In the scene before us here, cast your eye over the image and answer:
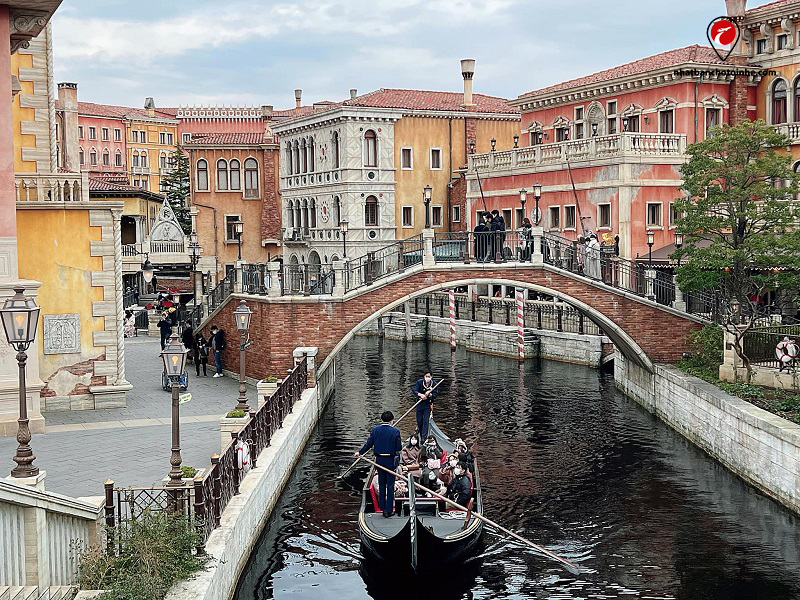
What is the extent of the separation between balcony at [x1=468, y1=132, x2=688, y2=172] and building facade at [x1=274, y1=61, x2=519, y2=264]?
27.2 feet

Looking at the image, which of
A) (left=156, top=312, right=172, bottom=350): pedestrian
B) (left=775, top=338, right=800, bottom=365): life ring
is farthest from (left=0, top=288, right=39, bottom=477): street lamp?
(left=156, top=312, right=172, bottom=350): pedestrian

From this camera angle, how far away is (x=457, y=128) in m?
47.3

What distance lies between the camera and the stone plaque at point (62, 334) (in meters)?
20.1

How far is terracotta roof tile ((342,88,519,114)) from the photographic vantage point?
46.0 meters

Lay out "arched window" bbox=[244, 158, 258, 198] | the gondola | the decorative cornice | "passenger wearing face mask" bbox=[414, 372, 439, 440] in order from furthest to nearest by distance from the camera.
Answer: "arched window" bbox=[244, 158, 258, 198] → "passenger wearing face mask" bbox=[414, 372, 439, 440] → the decorative cornice → the gondola

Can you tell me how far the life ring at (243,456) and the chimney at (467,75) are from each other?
115 feet

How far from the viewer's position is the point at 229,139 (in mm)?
52594

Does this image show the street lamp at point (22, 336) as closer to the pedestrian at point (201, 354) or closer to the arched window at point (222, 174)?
the pedestrian at point (201, 354)

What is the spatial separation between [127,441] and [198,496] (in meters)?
6.22

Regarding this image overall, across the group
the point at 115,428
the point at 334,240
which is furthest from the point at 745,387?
the point at 334,240

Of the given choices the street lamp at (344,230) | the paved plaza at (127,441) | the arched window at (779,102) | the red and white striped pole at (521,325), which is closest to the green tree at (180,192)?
the street lamp at (344,230)

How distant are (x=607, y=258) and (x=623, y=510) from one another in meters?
9.95

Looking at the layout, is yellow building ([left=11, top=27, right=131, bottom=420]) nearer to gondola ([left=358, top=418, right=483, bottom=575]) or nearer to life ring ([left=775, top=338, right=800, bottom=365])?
gondola ([left=358, top=418, right=483, bottom=575])

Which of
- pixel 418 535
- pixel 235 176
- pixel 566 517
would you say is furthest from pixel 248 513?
pixel 235 176
